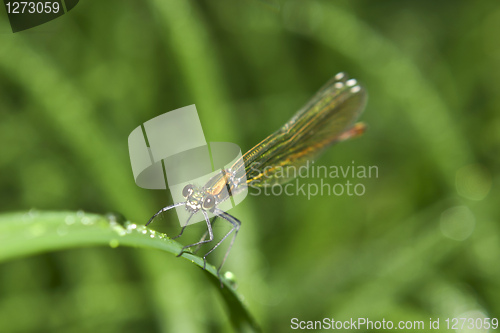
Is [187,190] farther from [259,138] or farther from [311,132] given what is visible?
[259,138]

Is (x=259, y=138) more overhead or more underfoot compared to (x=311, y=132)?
more overhead

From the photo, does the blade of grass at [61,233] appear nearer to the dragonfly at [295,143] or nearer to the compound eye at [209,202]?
the compound eye at [209,202]

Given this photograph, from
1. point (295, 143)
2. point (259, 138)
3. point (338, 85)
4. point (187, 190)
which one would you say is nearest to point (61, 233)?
point (187, 190)

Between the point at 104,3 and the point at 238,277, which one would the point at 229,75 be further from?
the point at 238,277

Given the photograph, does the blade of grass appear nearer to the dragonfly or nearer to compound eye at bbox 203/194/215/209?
compound eye at bbox 203/194/215/209

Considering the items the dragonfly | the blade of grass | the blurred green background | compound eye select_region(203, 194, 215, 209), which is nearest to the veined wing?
the dragonfly

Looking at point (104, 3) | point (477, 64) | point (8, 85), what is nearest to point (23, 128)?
point (8, 85)
